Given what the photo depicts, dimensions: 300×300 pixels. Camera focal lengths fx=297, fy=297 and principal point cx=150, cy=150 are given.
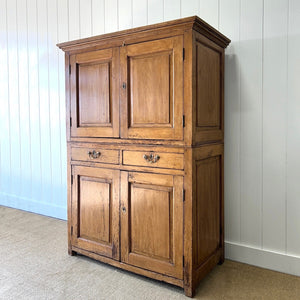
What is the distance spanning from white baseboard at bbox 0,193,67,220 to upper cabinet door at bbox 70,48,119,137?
4.33 feet

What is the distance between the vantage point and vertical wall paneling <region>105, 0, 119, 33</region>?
2.78 m

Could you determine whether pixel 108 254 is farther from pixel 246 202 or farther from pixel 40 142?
pixel 40 142

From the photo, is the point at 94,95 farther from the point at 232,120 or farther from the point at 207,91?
the point at 232,120

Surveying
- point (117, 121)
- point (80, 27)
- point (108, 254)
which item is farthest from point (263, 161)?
point (80, 27)

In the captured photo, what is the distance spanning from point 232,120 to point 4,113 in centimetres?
291

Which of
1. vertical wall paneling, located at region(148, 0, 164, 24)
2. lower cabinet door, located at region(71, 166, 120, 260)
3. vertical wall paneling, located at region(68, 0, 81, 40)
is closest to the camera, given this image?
lower cabinet door, located at region(71, 166, 120, 260)

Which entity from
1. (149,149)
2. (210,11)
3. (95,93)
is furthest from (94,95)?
(210,11)

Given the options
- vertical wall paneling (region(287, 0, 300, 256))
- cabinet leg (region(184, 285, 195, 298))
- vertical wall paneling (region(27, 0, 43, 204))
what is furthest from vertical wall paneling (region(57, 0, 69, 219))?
vertical wall paneling (region(287, 0, 300, 256))

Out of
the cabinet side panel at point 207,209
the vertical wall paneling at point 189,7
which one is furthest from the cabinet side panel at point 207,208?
the vertical wall paneling at point 189,7

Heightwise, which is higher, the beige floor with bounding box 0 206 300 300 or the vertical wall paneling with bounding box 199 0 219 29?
the vertical wall paneling with bounding box 199 0 219 29

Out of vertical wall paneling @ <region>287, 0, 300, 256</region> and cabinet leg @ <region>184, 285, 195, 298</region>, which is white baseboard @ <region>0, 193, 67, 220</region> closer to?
cabinet leg @ <region>184, 285, 195, 298</region>

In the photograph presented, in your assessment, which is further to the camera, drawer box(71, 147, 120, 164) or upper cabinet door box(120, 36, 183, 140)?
drawer box(71, 147, 120, 164)

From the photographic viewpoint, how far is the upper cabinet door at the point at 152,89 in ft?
5.85

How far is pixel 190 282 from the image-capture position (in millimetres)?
1785
